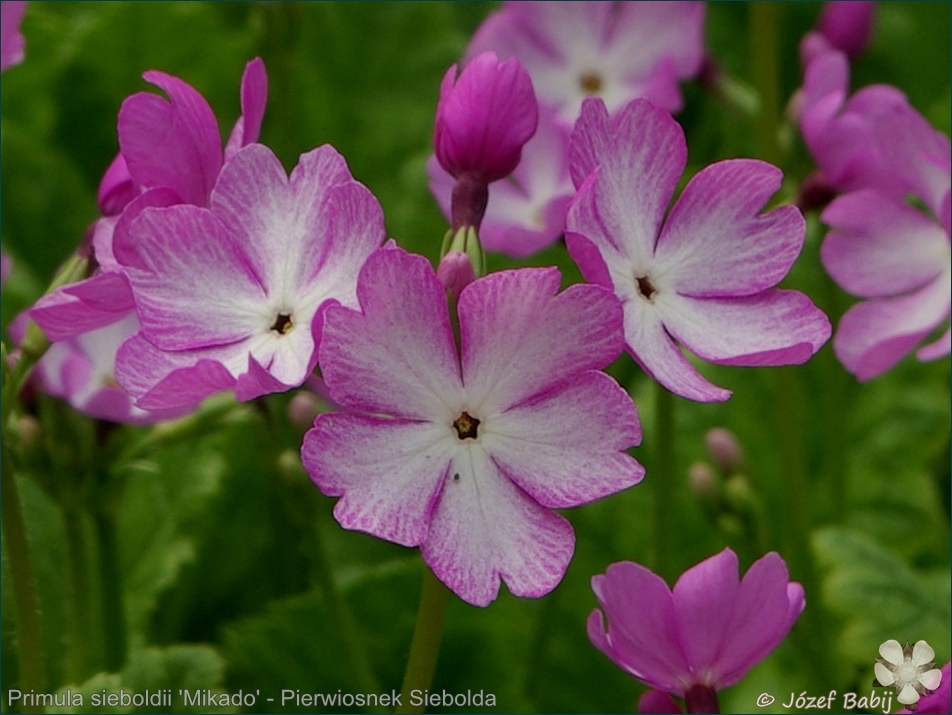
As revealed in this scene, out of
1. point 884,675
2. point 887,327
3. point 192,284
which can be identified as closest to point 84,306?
point 192,284

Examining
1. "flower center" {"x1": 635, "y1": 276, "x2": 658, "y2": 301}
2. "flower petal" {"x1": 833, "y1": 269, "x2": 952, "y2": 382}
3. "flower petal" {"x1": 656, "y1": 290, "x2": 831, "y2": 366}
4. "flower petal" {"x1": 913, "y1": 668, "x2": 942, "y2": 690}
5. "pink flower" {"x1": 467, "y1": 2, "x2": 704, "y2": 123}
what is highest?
"flower center" {"x1": 635, "y1": 276, "x2": 658, "y2": 301}

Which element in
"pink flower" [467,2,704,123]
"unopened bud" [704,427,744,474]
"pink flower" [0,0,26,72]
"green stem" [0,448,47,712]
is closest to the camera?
"green stem" [0,448,47,712]

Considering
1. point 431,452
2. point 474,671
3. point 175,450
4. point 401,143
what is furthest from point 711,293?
point 401,143

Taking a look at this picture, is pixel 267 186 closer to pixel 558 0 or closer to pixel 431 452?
pixel 431 452

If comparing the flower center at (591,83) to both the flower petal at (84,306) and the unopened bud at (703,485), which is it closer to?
the unopened bud at (703,485)

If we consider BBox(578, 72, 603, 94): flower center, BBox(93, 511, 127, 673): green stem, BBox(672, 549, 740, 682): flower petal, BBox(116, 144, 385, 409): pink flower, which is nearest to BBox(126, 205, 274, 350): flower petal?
BBox(116, 144, 385, 409): pink flower

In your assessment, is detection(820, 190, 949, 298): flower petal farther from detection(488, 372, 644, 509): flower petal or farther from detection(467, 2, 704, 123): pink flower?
detection(488, 372, 644, 509): flower petal

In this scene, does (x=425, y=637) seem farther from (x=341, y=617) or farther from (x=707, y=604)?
(x=341, y=617)
